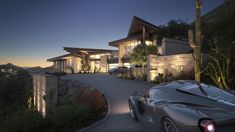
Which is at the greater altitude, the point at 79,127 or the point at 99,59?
the point at 99,59

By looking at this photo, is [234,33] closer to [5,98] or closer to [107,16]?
[107,16]

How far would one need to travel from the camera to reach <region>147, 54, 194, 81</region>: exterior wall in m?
16.4

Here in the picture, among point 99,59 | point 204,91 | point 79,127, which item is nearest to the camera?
point 204,91

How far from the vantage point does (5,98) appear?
21.5 m

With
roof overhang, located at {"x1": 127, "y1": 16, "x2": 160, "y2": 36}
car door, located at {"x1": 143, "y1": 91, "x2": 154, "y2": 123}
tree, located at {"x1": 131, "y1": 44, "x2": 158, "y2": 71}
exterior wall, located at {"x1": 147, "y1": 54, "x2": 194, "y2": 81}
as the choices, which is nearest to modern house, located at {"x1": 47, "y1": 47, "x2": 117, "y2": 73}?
Answer: roof overhang, located at {"x1": 127, "y1": 16, "x2": 160, "y2": 36}

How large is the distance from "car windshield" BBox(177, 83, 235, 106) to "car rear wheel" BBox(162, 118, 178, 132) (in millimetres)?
743

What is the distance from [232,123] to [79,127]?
5.59 metres

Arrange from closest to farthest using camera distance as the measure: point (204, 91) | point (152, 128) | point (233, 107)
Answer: point (233, 107) < point (204, 91) < point (152, 128)

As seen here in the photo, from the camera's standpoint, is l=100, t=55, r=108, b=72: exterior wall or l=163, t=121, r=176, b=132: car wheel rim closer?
l=163, t=121, r=176, b=132: car wheel rim

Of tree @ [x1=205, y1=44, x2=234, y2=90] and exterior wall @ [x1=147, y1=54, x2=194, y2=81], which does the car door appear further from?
exterior wall @ [x1=147, y1=54, x2=194, y2=81]

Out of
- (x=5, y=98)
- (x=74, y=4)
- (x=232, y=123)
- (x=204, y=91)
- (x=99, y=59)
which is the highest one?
(x=74, y=4)

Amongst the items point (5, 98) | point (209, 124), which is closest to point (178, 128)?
point (209, 124)

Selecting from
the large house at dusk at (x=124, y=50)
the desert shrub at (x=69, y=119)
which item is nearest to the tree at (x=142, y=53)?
the large house at dusk at (x=124, y=50)

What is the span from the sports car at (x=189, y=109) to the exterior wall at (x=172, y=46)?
16.2 m
